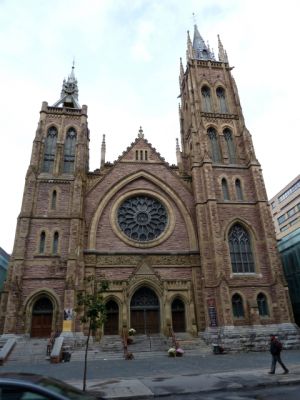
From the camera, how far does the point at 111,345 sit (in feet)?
70.5

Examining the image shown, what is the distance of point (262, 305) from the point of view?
80.8 ft

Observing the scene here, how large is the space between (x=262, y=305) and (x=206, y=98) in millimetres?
23244

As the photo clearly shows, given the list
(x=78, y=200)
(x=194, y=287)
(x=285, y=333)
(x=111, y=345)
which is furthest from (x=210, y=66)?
(x=111, y=345)

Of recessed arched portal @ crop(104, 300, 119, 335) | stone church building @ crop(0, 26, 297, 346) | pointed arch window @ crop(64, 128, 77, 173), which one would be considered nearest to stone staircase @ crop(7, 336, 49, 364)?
stone church building @ crop(0, 26, 297, 346)

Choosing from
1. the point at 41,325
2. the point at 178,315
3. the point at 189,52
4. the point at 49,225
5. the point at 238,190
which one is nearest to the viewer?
the point at 41,325

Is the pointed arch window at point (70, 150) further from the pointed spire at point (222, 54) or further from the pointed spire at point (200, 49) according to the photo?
the pointed spire at point (222, 54)

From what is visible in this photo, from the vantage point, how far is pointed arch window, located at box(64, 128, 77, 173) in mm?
30062

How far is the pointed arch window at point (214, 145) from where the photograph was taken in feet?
103

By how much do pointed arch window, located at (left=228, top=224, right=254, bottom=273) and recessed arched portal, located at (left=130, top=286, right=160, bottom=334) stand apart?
7.37 metres

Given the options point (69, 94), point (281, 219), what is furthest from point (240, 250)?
point (281, 219)

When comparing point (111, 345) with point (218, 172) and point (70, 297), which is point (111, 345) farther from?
point (218, 172)

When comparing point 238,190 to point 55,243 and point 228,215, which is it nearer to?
point 228,215

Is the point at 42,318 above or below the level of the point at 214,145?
below

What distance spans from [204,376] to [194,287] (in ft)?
47.1
